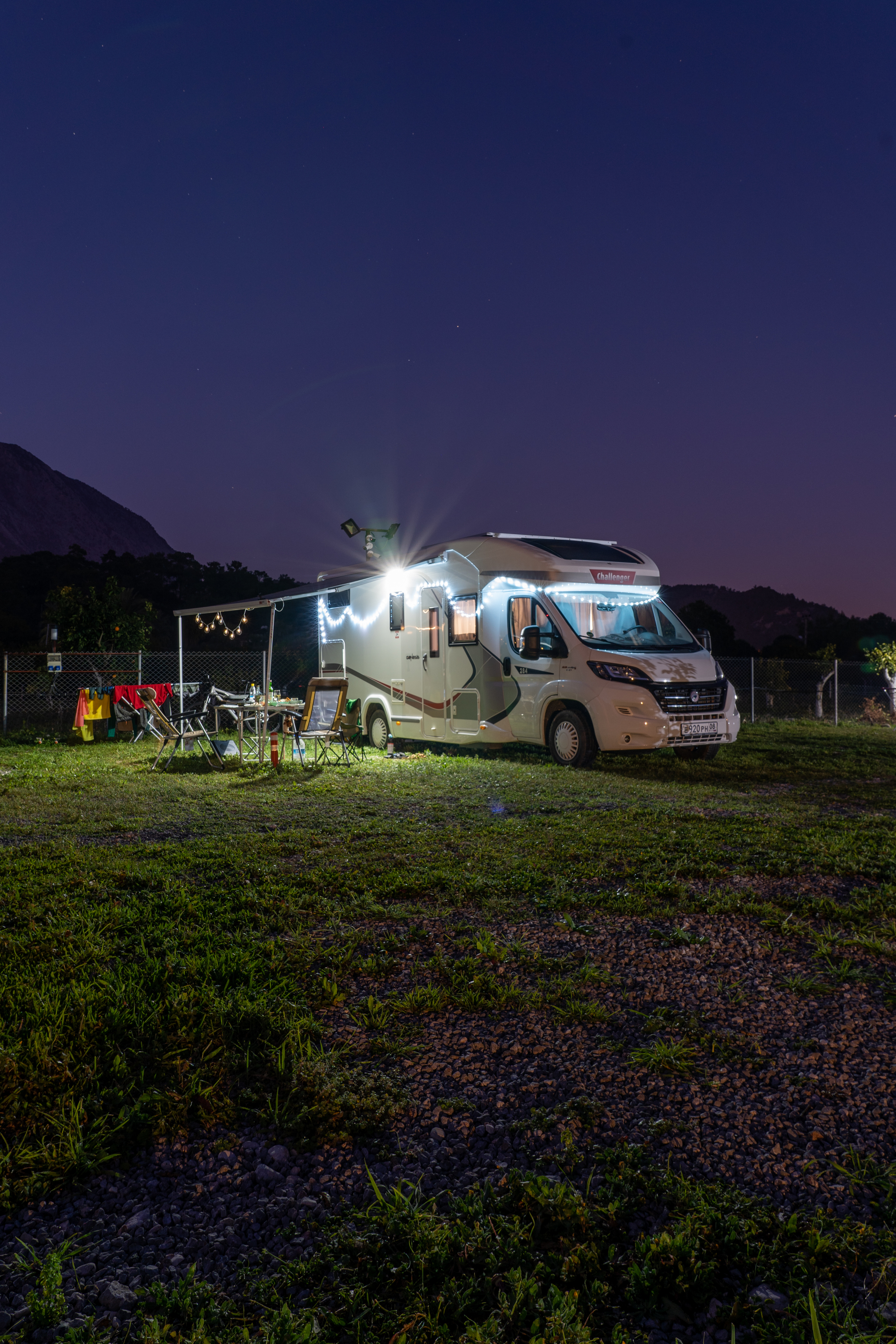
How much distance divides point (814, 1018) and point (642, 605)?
8.13 m

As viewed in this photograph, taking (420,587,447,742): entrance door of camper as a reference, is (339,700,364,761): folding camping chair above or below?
below

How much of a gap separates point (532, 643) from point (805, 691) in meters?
16.9

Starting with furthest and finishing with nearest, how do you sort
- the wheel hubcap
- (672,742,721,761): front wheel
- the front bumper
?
(672,742,721,761): front wheel, the wheel hubcap, the front bumper

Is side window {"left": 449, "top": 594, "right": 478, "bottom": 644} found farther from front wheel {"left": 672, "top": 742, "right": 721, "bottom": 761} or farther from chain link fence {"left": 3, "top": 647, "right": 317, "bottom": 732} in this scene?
chain link fence {"left": 3, "top": 647, "right": 317, "bottom": 732}

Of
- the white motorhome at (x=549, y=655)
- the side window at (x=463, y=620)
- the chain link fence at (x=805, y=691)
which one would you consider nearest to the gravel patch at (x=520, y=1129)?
the white motorhome at (x=549, y=655)

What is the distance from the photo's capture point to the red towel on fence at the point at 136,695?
13594 mm

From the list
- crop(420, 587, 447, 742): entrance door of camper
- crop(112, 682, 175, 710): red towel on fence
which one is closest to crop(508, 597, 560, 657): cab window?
crop(420, 587, 447, 742): entrance door of camper

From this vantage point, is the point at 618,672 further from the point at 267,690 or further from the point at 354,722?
the point at 354,722

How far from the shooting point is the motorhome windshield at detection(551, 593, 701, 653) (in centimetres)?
1017

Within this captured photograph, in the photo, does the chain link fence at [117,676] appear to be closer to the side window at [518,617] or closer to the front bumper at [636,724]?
the side window at [518,617]

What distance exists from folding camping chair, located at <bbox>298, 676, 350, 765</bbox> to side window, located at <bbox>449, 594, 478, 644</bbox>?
5.33ft

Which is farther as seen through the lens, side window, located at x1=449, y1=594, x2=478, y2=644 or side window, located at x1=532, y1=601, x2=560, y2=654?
side window, located at x1=449, y1=594, x2=478, y2=644

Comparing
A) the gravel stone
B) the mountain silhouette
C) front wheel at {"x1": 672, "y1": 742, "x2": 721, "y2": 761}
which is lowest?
the gravel stone

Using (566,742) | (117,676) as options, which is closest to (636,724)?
(566,742)
